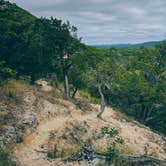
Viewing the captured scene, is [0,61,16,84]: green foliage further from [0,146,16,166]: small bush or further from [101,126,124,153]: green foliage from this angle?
[101,126,124,153]: green foliage

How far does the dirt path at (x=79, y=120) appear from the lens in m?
29.8

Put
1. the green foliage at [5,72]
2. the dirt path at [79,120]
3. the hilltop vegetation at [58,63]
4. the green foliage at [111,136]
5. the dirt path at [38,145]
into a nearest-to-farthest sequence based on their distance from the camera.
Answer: the dirt path at [38,145]
the dirt path at [79,120]
the green foliage at [111,136]
the green foliage at [5,72]
the hilltop vegetation at [58,63]

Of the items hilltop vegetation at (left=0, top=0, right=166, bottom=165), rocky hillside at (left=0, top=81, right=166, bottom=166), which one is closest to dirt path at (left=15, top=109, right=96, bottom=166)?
rocky hillside at (left=0, top=81, right=166, bottom=166)

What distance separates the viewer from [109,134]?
35812mm

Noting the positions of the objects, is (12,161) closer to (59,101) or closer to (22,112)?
(22,112)

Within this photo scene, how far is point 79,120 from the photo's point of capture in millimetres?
36531

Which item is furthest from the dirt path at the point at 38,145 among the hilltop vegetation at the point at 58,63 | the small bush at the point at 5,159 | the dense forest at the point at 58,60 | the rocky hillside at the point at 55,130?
the dense forest at the point at 58,60

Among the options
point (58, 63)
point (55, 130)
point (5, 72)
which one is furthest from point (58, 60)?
point (55, 130)

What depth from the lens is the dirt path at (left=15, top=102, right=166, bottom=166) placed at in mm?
29797

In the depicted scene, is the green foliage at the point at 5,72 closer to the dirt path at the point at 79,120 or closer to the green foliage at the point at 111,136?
the dirt path at the point at 79,120

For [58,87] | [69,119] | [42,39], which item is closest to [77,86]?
[58,87]

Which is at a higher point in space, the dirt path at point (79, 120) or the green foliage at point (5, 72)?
Result: the green foliage at point (5, 72)

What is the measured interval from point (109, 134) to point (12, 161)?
10.5m

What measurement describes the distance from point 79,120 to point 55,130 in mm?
3465
